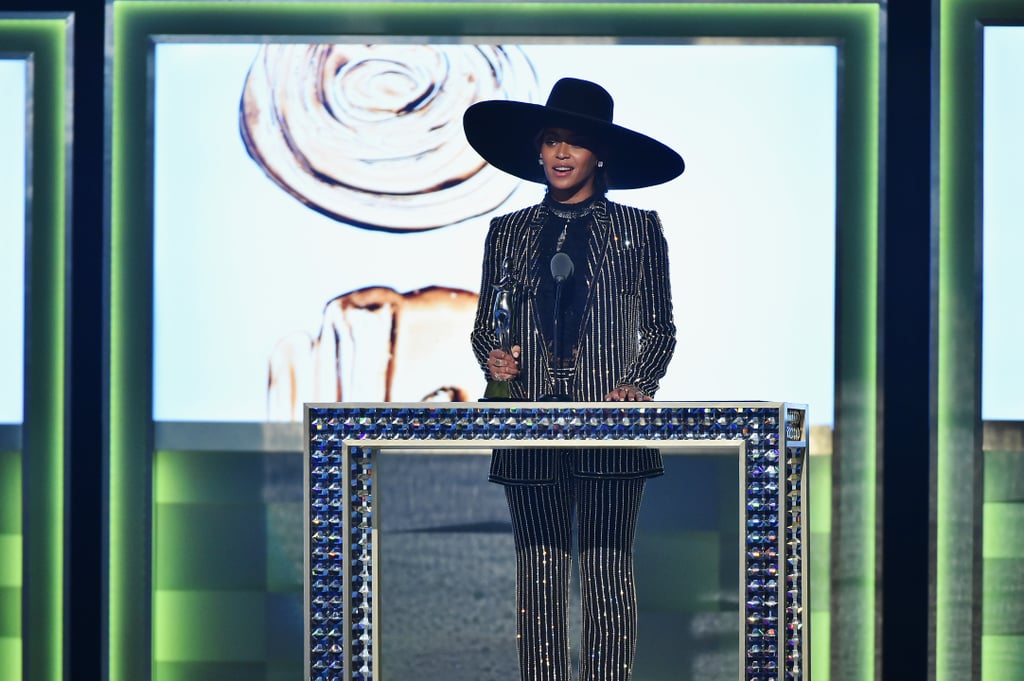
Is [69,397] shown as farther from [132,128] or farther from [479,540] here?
[479,540]

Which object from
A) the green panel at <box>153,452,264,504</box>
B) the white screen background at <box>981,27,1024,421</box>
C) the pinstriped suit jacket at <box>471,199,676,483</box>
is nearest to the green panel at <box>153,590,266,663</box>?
the green panel at <box>153,452,264,504</box>

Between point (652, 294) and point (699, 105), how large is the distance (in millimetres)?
827

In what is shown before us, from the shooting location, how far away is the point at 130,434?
3398mm

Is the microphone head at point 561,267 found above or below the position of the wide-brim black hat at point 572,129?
below

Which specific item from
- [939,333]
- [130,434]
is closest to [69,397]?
[130,434]

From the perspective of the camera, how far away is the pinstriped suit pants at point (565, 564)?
270 centimetres

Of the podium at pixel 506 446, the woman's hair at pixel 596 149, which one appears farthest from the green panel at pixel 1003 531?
the woman's hair at pixel 596 149

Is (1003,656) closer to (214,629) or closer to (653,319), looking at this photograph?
(653,319)

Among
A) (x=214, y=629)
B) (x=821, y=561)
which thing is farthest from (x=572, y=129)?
(x=214, y=629)

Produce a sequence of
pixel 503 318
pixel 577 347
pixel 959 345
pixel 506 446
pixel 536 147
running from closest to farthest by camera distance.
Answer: pixel 506 446
pixel 503 318
pixel 577 347
pixel 536 147
pixel 959 345

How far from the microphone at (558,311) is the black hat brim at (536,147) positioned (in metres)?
0.32

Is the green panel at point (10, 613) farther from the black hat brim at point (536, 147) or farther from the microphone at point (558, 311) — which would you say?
the black hat brim at point (536, 147)

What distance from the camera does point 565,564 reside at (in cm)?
275

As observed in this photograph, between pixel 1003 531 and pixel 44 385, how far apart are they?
116 inches
